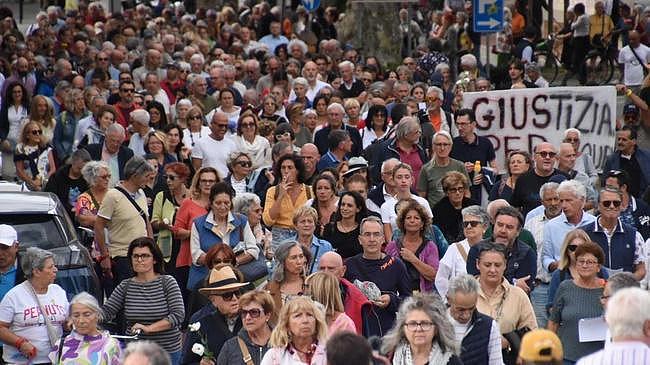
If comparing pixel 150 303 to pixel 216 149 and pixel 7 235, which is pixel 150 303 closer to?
pixel 7 235

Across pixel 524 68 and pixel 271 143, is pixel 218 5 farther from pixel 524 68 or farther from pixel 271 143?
pixel 271 143

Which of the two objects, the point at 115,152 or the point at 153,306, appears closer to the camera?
the point at 153,306

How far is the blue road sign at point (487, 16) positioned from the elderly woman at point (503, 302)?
13614 millimetres

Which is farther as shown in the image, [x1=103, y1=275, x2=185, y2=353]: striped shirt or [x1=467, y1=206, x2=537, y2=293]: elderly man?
[x1=467, y1=206, x2=537, y2=293]: elderly man

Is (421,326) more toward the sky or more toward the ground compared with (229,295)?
more toward the sky

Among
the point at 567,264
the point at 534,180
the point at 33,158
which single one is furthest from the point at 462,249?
the point at 33,158

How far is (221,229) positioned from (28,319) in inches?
96.2

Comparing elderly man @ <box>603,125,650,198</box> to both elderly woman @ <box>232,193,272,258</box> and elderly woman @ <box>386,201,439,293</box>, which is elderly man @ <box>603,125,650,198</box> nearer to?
elderly woman @ <box>232,193,272,258</box>

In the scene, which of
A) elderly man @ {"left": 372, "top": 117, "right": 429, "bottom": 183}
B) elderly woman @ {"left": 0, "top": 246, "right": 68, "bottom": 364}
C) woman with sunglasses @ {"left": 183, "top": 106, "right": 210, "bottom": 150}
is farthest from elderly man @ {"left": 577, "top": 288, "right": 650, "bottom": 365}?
woman with sunglasses @ {"left": 183, "top": 106, "right": 210, "bottom": 150}

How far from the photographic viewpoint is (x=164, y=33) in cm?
3030

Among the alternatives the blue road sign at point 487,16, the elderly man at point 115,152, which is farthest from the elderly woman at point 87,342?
the blue road sign at point 487,16

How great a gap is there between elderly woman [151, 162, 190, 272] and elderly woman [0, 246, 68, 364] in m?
2.84

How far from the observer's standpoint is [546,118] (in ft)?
58.4

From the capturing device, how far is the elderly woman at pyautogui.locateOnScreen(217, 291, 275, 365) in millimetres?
9922
